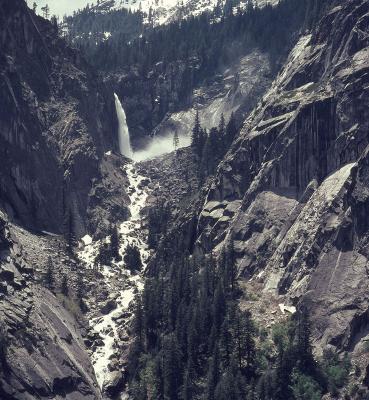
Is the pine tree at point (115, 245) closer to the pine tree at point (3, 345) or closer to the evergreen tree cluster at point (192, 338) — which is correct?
the evergreen tree cluster at point (192, 338)

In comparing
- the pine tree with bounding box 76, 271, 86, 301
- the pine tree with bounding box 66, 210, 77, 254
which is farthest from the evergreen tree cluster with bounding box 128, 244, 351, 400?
the pine tree with bounding box 66, 210, 77, 254

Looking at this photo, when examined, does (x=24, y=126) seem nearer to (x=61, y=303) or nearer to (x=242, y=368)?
(x=61, y=303)

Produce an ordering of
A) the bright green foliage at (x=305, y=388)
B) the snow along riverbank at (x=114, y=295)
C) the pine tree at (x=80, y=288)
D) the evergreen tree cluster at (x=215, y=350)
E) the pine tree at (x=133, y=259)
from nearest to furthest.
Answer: the bright green foliage at (x=305, y=388)
the evergreen tree cluster at (x=215, y=350)
the snow along riverbank at (x=114, y=295)
the pine tree at (x=80, y=288)
the pine tree at (x=133, y=259)

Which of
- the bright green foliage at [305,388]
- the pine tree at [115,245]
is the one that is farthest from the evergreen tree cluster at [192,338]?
the pine tree at [115,245]

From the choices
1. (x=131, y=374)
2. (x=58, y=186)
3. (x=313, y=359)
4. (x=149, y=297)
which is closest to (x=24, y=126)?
(x=58, y=186)

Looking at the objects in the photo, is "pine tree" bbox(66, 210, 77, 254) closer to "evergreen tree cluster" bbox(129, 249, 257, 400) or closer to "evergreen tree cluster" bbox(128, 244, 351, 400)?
"evergreen tree cluster" bbox(129, 249, 257, 400)

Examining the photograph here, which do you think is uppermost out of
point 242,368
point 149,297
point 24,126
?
point 24,126

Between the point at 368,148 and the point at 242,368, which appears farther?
the point at 368,148
